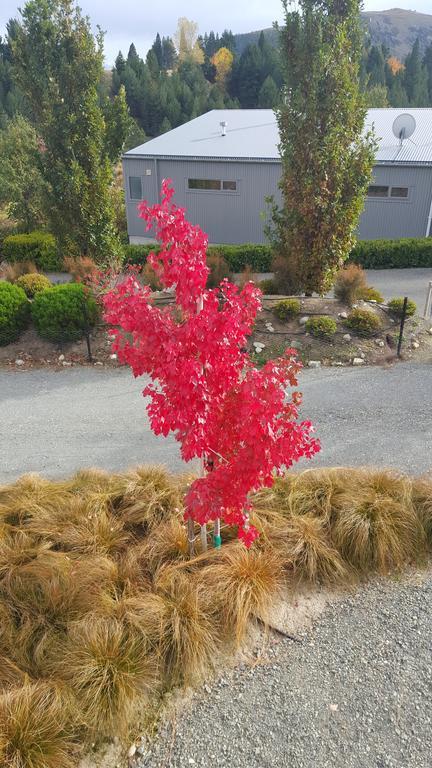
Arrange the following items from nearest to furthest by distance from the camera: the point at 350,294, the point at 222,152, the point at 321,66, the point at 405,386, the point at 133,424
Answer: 1. the point at 133,424
2. the point at 405,386
3. the point at 321,66
4. the point at 350,294
5. the point at 222,152

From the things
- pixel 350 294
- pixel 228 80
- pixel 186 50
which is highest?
pixel 186 50

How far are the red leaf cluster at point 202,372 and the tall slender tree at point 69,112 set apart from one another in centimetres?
821

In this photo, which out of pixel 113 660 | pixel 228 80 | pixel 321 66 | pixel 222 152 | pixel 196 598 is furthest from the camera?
pixel 228 80

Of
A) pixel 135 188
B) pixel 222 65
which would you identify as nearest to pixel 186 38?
pixel 222 65

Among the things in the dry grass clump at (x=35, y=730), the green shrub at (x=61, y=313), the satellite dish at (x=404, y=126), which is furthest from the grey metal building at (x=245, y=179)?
the dry grass clump at (x=35, y=730)

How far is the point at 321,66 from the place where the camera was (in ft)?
29.1

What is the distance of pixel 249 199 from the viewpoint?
17844 mm

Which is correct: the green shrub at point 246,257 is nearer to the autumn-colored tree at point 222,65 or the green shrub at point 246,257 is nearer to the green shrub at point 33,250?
the green shrub at point 33,250

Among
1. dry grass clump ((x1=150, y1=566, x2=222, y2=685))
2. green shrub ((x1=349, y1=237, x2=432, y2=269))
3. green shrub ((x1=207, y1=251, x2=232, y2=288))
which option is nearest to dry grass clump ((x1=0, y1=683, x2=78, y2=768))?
dry grass clump ((x1=150, y1=566, x2=222, y2=685))

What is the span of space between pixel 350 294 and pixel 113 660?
845 centimetres

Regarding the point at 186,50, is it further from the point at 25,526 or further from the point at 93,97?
the point at 25,526

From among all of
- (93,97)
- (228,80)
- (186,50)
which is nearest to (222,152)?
(93,97)

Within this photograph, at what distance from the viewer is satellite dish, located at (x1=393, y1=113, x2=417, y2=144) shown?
56.0 feet

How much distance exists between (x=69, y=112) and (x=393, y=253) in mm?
10599
